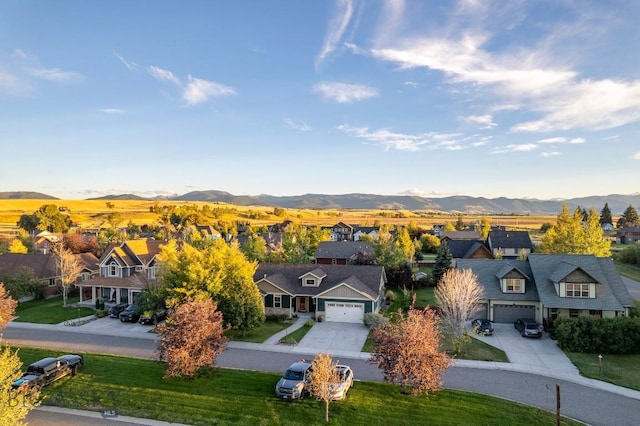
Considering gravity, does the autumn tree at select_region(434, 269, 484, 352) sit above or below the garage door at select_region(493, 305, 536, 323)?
above

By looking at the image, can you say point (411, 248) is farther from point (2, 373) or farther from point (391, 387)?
point (2, 373)

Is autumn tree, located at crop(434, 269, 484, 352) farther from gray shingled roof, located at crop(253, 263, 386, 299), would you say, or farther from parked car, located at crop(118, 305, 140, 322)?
parked car, located at crop(118, 305, 140, 322)

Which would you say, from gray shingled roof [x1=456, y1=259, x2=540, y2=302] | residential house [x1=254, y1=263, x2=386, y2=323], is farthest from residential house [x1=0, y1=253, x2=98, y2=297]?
gray shingled roof [x1=456, y1=259, x2=540, y2=302]

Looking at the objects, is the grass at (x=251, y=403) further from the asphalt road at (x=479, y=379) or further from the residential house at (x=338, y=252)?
the residential house at (x=338, y=252)

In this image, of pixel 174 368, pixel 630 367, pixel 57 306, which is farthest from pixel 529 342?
pixel 57 306

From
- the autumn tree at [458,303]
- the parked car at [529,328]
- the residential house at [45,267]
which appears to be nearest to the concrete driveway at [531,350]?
the parked car at [529,328]

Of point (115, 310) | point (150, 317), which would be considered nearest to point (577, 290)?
point (150, 317)
